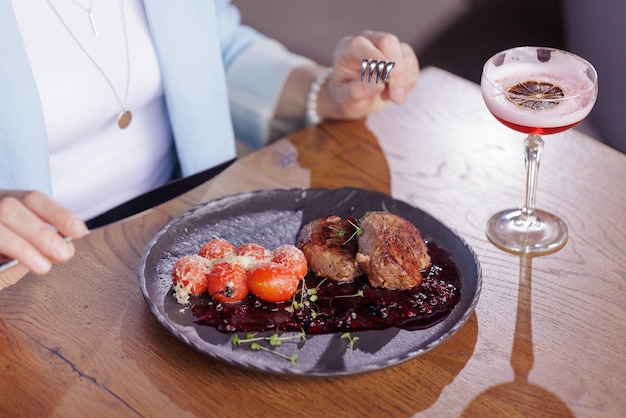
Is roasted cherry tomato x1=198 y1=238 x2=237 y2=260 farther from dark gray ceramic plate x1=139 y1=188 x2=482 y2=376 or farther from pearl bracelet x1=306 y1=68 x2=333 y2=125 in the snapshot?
pearl bracelet x1=306 y1=68 x2=333 y2=125

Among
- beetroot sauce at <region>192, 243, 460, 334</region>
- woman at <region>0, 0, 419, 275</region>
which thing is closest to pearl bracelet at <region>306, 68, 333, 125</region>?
woman at <region>0, 0, 419, 275</region>

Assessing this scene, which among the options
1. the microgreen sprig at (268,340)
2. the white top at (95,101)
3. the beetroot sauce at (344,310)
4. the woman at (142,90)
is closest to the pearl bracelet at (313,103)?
the woman at (142,90)

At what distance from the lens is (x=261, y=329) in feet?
3.43

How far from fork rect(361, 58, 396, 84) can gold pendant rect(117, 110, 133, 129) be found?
1.60ft

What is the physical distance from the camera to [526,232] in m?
1.28

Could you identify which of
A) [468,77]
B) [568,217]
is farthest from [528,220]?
[468,77]

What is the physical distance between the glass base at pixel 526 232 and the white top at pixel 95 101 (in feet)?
2.50

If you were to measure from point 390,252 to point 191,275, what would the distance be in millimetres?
285

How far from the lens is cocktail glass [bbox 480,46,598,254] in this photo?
3.89 ft

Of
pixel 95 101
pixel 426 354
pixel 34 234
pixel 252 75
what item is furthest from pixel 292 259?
pixel 252 75

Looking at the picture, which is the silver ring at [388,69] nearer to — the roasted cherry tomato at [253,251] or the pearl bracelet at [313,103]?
the pearl bracelet at [313,103]

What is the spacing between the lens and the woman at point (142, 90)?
1.40m

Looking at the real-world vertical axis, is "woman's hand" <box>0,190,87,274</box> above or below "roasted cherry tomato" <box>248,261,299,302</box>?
above

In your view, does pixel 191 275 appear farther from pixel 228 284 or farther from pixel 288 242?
pixel 288 242
